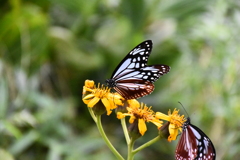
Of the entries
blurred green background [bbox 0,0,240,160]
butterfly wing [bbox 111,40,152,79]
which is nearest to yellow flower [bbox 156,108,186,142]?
butterfly wing [bbox 111,40,152,79]

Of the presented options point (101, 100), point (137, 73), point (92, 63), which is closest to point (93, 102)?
point (101, 100)

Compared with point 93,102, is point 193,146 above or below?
below

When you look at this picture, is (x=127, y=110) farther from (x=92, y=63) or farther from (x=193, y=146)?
(x=92, y=63)

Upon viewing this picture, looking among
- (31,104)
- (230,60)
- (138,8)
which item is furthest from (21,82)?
(230,60)

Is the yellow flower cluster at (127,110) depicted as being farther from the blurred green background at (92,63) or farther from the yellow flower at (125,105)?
the blurred green background at (92,63)

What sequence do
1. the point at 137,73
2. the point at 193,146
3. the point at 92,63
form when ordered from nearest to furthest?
the point at 193,146 < the point at 137,73 < the point at 92,63

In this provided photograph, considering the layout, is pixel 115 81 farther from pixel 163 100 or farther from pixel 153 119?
pixel 163 100

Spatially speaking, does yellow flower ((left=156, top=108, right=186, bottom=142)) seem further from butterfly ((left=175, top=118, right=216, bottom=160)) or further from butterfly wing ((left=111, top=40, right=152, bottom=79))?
butterfly wing ((left=111, top=40, right=152, bottom=79))
